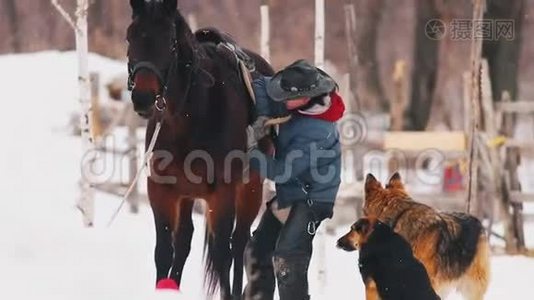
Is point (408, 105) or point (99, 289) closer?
point (99, 289)

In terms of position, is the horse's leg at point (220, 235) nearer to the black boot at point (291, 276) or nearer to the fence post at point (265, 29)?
the black boot at point (291, 276)

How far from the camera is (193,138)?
623 cm

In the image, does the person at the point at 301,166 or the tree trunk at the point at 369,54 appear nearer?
the person at the point at 301,166

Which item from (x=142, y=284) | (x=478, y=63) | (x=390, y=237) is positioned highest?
(x=478, y=63)

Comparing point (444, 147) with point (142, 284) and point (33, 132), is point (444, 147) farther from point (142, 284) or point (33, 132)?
point (33, 132)

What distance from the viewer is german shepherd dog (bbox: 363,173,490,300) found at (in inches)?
276

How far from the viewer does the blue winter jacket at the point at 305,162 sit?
6.06m

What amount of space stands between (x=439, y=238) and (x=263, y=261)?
1319 millimetres

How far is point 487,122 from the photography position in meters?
12.0

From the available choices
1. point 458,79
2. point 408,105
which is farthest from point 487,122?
point 458,79

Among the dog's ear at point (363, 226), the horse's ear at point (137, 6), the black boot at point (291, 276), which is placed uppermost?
the horse's ear at point (137, 6)

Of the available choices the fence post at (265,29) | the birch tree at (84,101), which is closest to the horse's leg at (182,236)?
the birch tree at (84,101)

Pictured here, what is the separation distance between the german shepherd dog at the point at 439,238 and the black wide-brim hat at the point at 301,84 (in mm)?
1257

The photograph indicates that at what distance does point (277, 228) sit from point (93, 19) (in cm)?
1615
